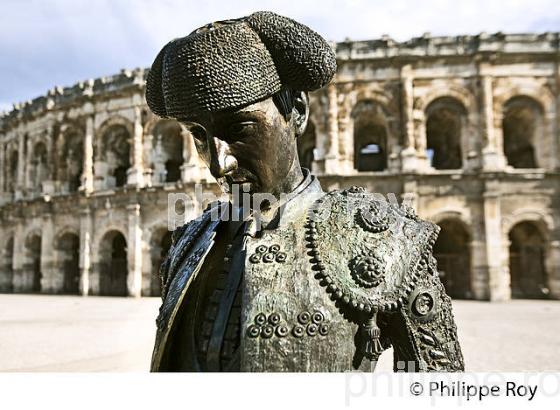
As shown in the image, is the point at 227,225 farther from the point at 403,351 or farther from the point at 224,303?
the point at 403,351

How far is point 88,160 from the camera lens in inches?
809

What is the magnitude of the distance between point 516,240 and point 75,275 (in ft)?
65.1

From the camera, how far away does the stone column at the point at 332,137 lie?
17.3 meters

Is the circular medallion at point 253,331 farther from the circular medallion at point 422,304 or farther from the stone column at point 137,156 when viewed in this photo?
the stone column at point 137,156

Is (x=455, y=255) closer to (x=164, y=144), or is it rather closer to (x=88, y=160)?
(x=164, y=144)

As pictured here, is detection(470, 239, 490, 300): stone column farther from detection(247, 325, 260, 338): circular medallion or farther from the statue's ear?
detection(247, 325, 260, 338): circular medallion

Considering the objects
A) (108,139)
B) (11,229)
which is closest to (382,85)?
(108,139)

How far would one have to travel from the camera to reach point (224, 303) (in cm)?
134

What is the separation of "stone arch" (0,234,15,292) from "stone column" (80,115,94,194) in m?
6.83

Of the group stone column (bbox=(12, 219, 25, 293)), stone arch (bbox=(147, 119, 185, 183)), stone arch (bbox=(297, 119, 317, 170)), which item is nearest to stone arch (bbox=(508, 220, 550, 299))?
stone arch (bbox=(297, 119, 317, 170))

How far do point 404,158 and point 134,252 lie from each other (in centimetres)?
1149

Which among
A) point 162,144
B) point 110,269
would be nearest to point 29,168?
point 110,269

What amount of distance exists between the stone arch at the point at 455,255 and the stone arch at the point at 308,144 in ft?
19.9

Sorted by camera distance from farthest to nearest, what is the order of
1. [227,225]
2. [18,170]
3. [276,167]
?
[18,170]
[227,225]
[276,167]
